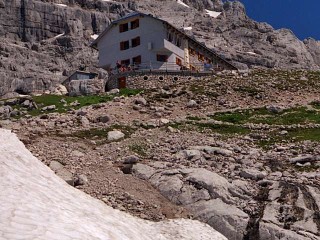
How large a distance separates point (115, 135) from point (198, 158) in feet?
22.8

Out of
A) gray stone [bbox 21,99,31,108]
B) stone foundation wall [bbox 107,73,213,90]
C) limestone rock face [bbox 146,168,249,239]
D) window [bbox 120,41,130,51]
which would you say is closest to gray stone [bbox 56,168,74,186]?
limestone rock face [bbox 146,168,249,239]

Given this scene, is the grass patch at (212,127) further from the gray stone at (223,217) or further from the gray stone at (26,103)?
the gray stone at (26,103)

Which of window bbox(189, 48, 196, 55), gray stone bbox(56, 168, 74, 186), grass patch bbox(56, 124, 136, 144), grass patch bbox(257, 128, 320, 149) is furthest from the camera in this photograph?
window bbox(189, 48, 196, 55)

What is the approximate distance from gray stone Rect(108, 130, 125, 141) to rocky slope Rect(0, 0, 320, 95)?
91.3 metres

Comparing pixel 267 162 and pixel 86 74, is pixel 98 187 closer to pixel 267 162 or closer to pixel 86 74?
pixel 267 162

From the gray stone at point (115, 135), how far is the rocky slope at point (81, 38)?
91298mm

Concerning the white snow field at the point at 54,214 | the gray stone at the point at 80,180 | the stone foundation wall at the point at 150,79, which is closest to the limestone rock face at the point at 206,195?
the white snow field at the point at 54,214

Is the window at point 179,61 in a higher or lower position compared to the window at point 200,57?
lower

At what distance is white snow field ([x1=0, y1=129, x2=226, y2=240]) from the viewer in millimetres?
13227

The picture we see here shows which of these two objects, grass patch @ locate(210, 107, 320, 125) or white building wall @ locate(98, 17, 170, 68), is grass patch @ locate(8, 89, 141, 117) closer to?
grass patch @ locate(210, 107, 320, 125)

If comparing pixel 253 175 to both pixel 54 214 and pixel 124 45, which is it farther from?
pixel 124 45

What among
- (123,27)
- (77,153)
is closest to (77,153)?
(77,153)

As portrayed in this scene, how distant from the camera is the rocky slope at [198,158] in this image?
2100 centimetres

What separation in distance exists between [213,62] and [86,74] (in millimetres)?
21328
